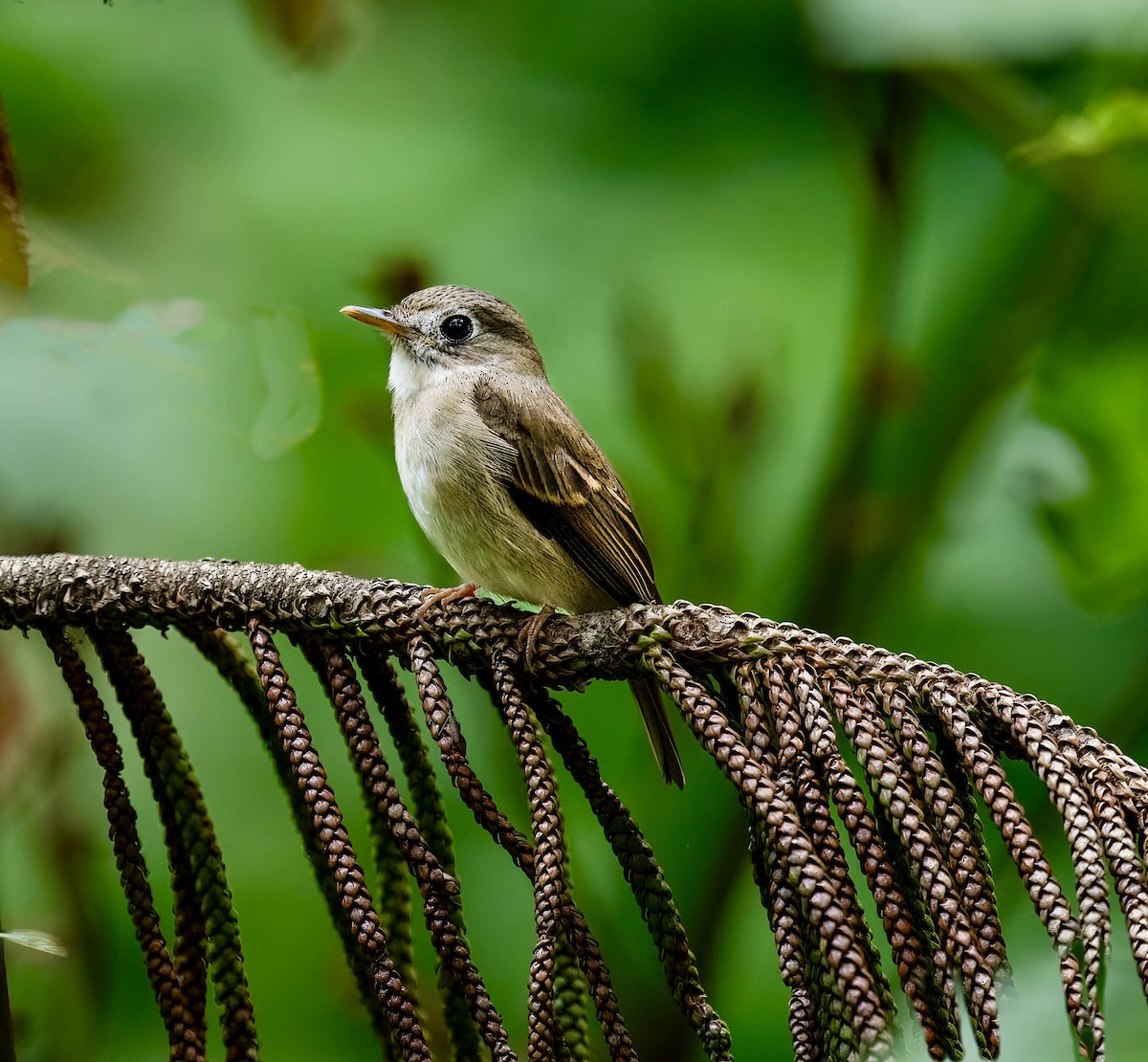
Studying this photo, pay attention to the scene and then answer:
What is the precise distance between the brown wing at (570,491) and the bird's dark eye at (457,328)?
30cm

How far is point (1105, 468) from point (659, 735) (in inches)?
40.1

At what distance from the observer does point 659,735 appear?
7.79ft

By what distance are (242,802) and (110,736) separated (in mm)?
1402

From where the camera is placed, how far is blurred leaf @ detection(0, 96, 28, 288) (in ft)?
A: 5.58

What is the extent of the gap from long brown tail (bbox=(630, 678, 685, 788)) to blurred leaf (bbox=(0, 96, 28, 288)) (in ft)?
4.11

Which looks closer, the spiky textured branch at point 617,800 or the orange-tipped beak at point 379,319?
the spiky textured branch at point 617,800

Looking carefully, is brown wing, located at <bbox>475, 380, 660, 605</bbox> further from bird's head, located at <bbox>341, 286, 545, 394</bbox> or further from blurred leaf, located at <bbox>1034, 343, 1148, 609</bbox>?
blurred leaf, located at <bbox>1034, 343, 1148, 609</bbox>

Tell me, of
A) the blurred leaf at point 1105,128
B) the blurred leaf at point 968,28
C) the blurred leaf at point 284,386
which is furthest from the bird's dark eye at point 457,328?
the blurred leaf at point 1105,128

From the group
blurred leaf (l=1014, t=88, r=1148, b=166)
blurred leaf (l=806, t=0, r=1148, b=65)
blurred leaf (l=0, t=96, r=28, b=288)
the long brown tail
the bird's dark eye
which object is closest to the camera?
blurred leaf (l=0, t=96, r=28, b=288)

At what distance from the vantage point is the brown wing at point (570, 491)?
101 inches

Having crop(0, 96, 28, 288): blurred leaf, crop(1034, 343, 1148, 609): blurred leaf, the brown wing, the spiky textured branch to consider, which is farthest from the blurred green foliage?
the spiky textured branch

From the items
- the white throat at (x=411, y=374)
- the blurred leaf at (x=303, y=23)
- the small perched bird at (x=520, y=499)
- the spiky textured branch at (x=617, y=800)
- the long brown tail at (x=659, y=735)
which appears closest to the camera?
the spiky textured branch at (x=617, y=800)

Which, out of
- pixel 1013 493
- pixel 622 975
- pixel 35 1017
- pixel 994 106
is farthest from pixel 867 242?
pixel 35 1017

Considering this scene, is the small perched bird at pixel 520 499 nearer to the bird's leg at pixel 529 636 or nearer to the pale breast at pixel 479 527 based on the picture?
the pale breast at pixel 479 527
